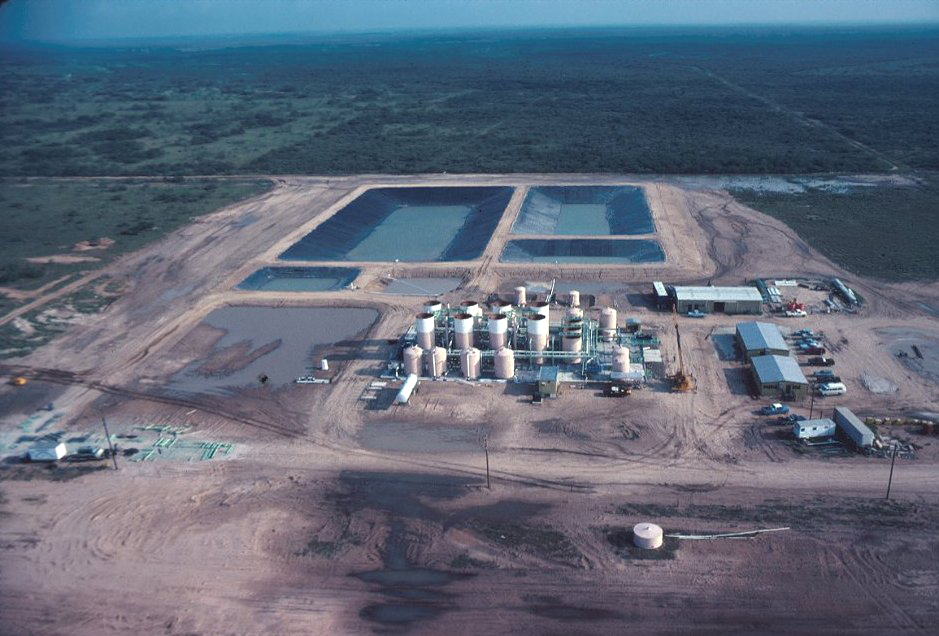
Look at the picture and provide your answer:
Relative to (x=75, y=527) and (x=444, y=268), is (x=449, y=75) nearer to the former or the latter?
(x=444, y=268)

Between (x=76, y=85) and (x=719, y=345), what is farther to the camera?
(x=76, y=85)

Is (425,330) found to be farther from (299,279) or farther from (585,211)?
(585,211)

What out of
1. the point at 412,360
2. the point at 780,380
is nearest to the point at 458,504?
the point at 412,360

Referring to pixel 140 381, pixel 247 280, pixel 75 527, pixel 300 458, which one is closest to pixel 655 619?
pixel 300 458

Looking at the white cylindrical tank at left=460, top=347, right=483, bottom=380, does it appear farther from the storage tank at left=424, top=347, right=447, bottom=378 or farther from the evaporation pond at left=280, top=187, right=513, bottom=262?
the evaporation pond at left=280, top=187, right=513, bottom=262

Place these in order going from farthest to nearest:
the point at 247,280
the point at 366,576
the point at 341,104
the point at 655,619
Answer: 1. the point at 341,104
2. the point at 247,280
3. the point at 366,576
4. the point at 655,619

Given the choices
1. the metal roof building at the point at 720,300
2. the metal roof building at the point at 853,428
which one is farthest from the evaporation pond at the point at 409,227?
the metal roof building at the point at 853,428

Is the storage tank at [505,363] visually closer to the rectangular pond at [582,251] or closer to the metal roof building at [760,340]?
the metal roof building at [760,340]

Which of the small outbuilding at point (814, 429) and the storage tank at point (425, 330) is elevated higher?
the storage tank at point (425, 330)
